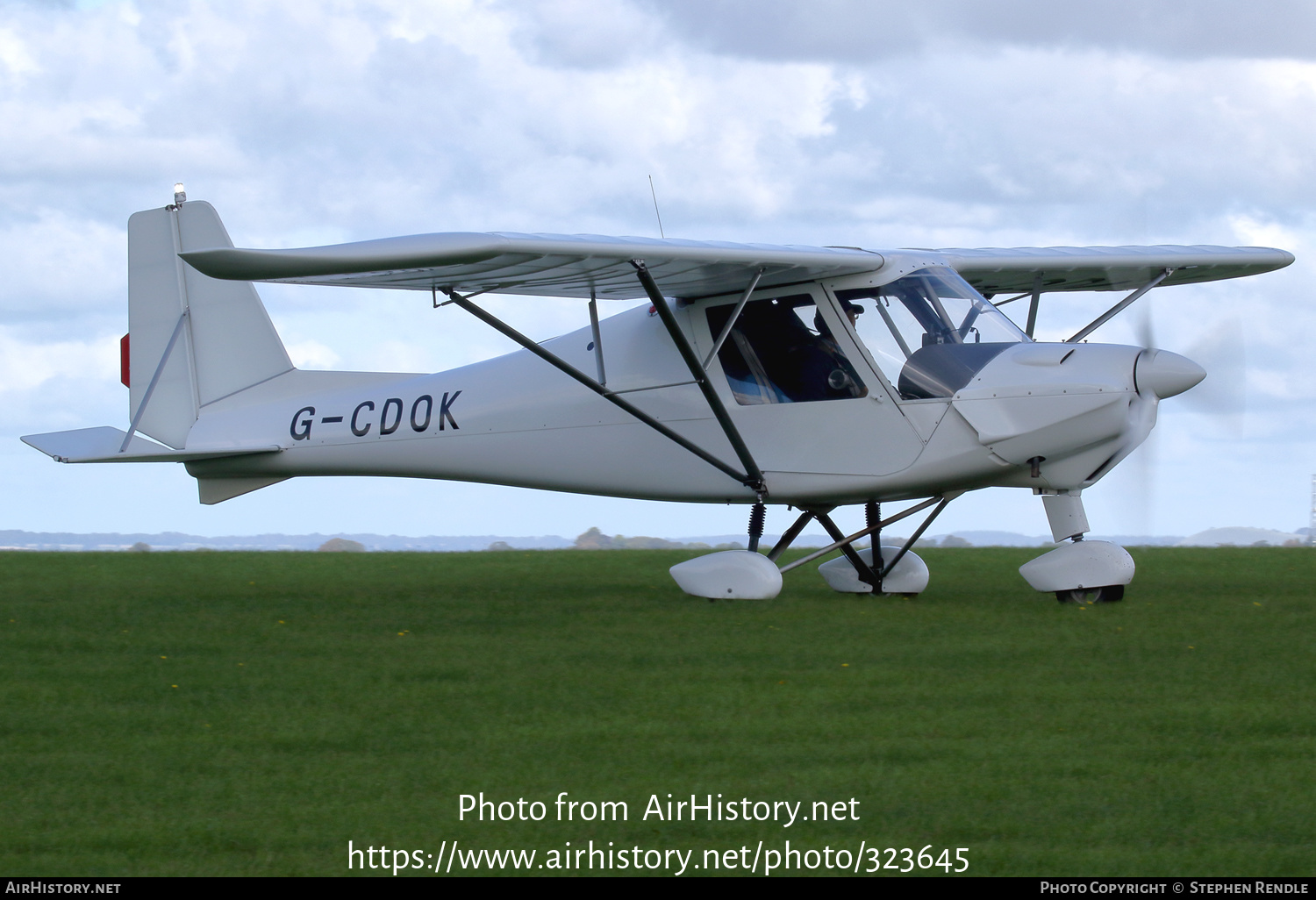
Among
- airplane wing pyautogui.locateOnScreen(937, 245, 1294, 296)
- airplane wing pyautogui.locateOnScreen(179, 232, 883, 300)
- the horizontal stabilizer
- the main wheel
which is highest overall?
airplane wing pyautogui.locateOnScreen(937, 245, 1294, 296)

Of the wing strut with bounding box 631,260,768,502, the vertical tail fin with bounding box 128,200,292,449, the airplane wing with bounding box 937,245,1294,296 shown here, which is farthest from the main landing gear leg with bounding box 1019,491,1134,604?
the vertical tail fin with bounding box 128,200,292,449

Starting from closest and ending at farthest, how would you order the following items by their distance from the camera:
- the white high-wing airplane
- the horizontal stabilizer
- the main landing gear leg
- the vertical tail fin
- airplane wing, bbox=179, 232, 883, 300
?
1. airplane wing, bbox=179, 232, 883, 300
2. the white high-wing airplane
3. the main landing gear leg
4. the horizontal stabilizer
5. the vertical tail fin

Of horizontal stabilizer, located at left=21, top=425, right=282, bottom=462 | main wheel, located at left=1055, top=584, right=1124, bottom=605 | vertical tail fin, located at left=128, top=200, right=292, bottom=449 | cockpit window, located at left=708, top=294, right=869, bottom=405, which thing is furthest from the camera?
vertical tail fin, located at left=128, top=200, right=292, bottom=449

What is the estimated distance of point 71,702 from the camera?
23.5 ft

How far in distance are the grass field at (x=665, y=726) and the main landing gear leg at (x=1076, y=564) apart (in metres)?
0.26

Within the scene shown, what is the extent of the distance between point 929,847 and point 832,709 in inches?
86.1

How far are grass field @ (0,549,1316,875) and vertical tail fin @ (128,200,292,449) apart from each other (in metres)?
3.46

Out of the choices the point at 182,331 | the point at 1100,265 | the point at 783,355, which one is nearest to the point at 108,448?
the point at 182,331

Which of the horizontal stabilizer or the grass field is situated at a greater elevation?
the horizontal stabilizer

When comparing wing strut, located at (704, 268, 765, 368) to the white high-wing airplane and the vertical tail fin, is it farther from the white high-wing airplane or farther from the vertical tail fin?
the vertical tail fin

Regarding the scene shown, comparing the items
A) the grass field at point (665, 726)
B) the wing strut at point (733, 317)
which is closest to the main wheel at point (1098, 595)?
the grass field at point (665, 726)

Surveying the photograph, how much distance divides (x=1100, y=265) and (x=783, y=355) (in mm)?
4146

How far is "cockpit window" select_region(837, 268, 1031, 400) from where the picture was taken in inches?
416

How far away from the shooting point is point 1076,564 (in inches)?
414
